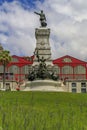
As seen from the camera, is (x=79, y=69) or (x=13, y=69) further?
(x=79, y=69)

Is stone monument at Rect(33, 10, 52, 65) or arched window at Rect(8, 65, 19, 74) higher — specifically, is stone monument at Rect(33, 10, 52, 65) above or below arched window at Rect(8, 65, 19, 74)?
above

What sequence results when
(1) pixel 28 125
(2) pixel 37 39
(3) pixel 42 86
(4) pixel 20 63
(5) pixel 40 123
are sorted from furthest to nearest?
1. (4) pixel 20 63
2. (2) pixel 37 39
3. (3) pixel 42 86
4. (5) pixel 40 123
5. (1) pixel 28 125

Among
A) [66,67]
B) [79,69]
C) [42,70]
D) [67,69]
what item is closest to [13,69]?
[66,67]

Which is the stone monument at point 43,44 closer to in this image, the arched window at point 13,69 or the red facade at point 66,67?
the red facade at point 66,67

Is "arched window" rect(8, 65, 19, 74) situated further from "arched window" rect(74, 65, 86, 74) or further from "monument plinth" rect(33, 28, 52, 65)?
"monument plinth" rect(33, 28, 52, 65)

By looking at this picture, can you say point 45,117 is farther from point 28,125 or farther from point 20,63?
point 20,63

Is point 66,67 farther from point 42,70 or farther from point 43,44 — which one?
point 42,70

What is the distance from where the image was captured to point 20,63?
484 feet

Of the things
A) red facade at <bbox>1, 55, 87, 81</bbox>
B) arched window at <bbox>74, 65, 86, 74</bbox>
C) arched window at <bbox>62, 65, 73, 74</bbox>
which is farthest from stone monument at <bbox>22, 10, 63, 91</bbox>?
arched window at <bbox>74, 65, 86, 74</bbox>

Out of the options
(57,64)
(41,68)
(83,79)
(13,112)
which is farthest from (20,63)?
(13,112)

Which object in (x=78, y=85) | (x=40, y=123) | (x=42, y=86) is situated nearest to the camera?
(x=40, y=123)

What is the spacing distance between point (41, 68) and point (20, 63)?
6824cm

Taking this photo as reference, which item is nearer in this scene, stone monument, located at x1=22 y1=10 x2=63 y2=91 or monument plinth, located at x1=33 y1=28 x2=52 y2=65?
stone monument, located at x1=22 y1=10 x2=63 y2=91

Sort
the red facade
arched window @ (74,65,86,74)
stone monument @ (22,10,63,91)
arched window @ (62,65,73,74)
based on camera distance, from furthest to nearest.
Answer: arched window @ (62,65,73,74)
arched window @ (74,65,86,74)
the red facade
stone monument @ (22,10,63,91)
